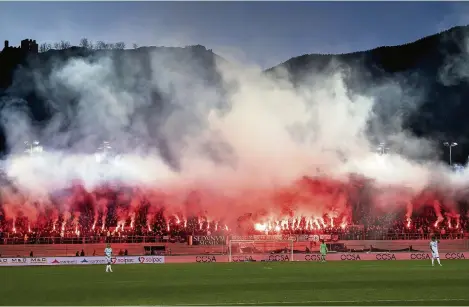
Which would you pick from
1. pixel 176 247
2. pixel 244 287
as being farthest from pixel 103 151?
pixel 244 287

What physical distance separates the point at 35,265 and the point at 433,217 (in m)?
45.5

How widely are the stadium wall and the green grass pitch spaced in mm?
21630

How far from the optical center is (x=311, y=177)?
6769cm

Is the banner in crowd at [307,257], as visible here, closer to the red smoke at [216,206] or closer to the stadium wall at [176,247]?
the stadium wall at [176,247]

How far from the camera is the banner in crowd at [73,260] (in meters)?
47.4

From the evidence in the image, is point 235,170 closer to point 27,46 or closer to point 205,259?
point 205,259

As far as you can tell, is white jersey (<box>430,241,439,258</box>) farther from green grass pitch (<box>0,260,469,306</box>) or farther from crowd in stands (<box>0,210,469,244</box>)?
crowd in stands (<box>0,210,469,244</box>)

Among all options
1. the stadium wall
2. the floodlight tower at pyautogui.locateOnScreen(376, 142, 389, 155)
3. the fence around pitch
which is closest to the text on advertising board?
the stadium wall

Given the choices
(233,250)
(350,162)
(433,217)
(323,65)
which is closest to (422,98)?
(323,65)

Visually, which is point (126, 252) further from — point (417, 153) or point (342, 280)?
point (417, 153)

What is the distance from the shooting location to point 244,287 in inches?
1100

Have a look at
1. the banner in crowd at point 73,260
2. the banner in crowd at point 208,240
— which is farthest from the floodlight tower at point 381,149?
the banner in crowd at point 73,260

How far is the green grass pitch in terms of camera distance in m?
22.7

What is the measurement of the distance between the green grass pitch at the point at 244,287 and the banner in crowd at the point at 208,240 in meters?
22.7
